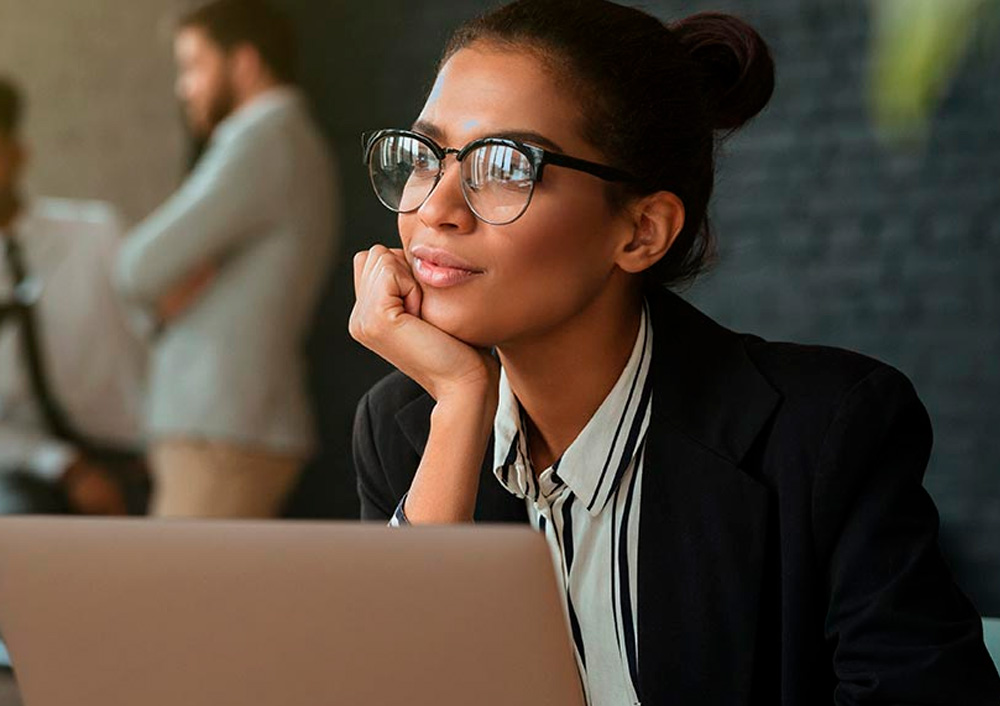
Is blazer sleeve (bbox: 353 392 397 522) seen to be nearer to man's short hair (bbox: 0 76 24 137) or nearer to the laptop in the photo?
the laptop

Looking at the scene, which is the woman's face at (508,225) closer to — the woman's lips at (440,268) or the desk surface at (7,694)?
the woman's lips at (440,268)

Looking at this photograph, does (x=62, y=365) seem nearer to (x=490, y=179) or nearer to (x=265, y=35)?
(x=265, y=35)

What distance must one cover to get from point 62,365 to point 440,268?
3398 millimetres

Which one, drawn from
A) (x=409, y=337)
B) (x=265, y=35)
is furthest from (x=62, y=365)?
(x=409, y=337)

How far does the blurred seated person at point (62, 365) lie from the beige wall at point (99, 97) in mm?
90

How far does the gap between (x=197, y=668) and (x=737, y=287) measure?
10.1ft

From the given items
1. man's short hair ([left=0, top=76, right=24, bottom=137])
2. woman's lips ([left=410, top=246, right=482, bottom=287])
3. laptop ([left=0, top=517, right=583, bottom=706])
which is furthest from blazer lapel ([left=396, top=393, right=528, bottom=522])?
man's short hair ([left=0, top=76, right=24, bottom=137])

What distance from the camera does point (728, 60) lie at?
1.60 m

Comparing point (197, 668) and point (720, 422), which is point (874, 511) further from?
point (197, 668)

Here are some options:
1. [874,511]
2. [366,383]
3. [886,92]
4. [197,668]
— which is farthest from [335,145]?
[197,668]

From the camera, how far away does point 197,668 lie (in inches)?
34.8

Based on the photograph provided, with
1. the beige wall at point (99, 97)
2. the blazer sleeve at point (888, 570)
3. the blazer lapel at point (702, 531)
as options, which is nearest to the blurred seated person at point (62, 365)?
the beige wall at point (99, 97)

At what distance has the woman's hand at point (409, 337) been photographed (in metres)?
1.51

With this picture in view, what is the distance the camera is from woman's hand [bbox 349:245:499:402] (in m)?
1.51
